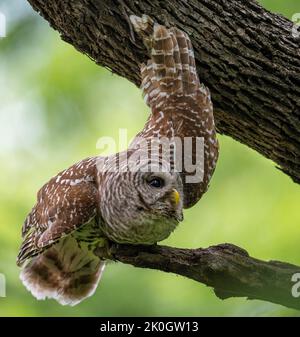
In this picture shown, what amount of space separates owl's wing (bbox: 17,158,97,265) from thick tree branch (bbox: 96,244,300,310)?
0.49 metres

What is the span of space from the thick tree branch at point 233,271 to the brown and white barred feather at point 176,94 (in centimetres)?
44

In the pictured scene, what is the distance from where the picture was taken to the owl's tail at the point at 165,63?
4363 mm

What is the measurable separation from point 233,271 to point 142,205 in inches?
20.2

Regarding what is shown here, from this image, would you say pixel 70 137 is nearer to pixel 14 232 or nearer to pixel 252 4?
pixel 14 232

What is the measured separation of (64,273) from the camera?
511 centimetres

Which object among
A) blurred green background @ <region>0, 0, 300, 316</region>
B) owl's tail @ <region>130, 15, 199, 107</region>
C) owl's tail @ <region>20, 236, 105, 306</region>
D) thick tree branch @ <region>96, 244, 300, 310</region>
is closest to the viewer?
thick tree branch @ <region>96, 244, 300, 310</region>

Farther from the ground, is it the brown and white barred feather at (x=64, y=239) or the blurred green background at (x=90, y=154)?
the blurred green background at (x=90, y=154)

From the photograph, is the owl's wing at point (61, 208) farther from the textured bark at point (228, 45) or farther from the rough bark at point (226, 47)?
the textured bark at point (228, 45)

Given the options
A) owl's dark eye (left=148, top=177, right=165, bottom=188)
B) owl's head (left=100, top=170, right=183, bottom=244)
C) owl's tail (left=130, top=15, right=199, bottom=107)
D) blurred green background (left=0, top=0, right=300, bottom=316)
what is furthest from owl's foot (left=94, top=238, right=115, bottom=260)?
blurred green background (left=0, top=0, right=300, bottom=316)

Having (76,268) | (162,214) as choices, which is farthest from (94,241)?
(162,214)

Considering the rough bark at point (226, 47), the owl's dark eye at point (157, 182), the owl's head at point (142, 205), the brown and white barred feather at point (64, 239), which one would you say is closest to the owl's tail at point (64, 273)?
the brown and white barred feather at point (64, 239)

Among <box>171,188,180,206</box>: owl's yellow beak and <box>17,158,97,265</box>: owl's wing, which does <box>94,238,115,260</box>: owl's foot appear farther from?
<box>171,188,180,206</box>: owl's yellow beak

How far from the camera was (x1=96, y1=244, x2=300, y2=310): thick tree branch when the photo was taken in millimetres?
3979
